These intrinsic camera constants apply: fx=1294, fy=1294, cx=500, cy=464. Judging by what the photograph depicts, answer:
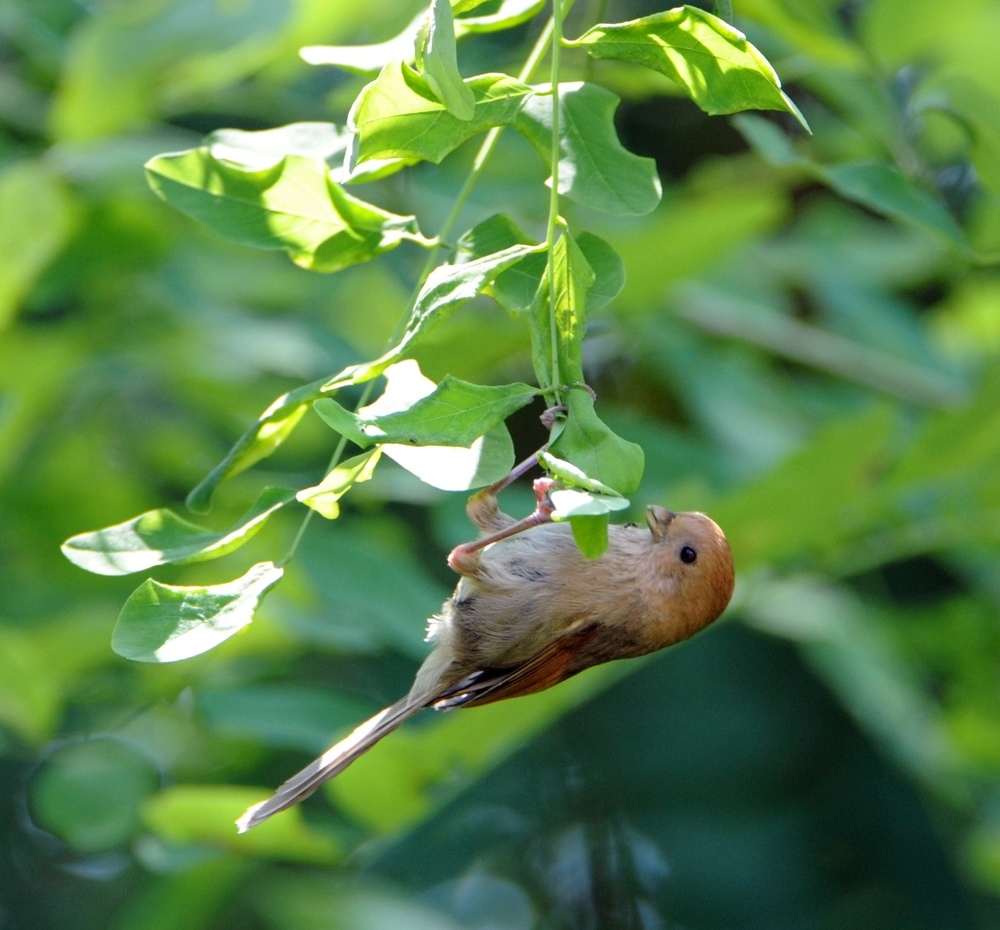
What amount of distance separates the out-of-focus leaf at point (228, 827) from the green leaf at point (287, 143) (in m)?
1.35

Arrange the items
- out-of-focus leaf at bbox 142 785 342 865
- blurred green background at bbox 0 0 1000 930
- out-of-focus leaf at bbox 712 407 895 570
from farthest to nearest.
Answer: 1. blurred green background at bbox 0 0 1000 930
2. out-of-focus leaf at bbox 712 407 895 570
3. out-of-focus leaf at bbox 142 785 342 865

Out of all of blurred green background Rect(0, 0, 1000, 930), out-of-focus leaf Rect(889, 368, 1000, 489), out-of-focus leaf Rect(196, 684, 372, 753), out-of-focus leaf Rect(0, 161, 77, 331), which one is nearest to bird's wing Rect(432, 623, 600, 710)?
blurred green background Rect(0, 0, 1000, 930)

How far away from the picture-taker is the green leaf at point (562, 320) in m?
1.34

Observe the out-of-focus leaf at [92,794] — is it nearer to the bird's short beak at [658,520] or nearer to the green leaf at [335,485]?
the bird's short beak at [658,520]

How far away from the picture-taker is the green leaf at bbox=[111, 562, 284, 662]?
1.30m

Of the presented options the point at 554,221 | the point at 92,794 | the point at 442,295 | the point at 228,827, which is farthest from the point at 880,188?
A: the point at 92,794

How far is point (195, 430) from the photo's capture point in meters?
4.32

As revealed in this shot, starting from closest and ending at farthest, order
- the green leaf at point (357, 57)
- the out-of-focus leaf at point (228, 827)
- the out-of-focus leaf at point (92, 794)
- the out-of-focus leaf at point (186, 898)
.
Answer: the green leaf at point (357, 57), the out-of-focus leaf at point (228, 827), the out-of-focus leaf at point (92, 794), the out-of-focus leaf at point (186, 898)

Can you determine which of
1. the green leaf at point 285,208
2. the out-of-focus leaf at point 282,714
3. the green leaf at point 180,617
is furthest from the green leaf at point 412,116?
the out-of-focus leaf at point 282,714

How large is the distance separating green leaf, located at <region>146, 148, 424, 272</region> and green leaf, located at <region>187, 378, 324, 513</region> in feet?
A: 0.83

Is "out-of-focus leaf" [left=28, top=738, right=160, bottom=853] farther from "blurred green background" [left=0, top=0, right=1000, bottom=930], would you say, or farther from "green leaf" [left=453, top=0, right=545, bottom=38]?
"green leaf" [left=453, top=0, right=545, bottom=38]

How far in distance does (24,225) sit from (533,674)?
1.59 metres

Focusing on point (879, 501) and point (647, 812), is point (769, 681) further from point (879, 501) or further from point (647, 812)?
point (879, 501)

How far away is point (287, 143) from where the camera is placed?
1883mm
